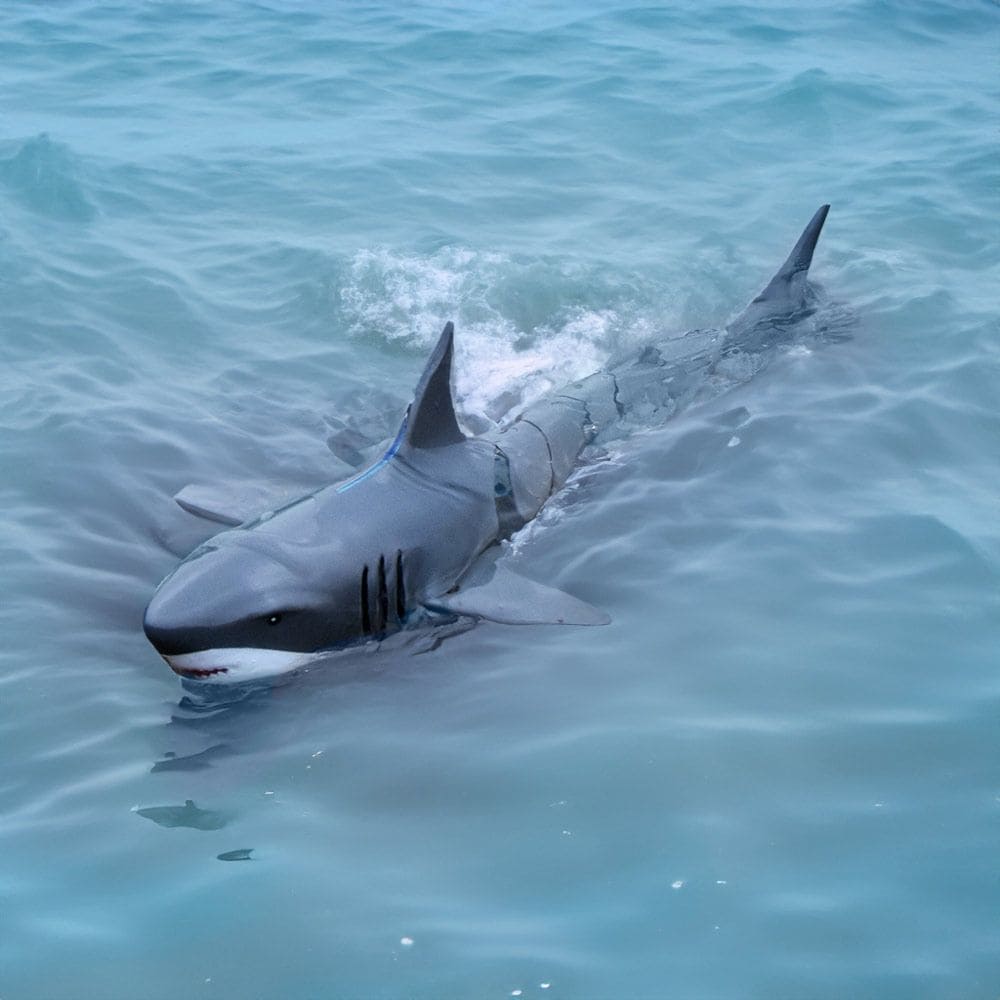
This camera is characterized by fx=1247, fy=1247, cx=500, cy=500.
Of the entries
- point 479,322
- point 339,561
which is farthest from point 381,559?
point 479,322

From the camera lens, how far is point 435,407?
25.7 feet

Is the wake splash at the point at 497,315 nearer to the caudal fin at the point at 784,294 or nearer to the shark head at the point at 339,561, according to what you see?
the caudal fin at the point at 784,294

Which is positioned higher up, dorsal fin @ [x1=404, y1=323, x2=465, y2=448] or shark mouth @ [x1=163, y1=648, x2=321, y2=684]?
dorsal fin @ [x1=404, y1=323, x2=465, y2=448]

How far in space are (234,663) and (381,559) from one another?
108cm

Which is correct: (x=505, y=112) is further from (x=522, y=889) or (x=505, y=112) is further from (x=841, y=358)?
(x=522, y=889)

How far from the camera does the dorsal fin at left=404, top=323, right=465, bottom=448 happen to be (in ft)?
24.8

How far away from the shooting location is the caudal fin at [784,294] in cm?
1119

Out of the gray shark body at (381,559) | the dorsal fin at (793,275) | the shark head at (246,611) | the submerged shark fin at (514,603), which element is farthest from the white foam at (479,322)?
the shark head at (246,611)

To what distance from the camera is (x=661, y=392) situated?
1012 cm

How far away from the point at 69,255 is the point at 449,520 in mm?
7114

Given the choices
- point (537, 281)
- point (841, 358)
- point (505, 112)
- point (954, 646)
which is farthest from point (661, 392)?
point (505, 112)

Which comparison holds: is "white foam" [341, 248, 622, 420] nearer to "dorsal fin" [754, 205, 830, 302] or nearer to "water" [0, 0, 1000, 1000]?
"water" [0, 0, 1000, 1000]

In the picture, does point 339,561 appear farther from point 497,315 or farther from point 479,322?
point 497,315

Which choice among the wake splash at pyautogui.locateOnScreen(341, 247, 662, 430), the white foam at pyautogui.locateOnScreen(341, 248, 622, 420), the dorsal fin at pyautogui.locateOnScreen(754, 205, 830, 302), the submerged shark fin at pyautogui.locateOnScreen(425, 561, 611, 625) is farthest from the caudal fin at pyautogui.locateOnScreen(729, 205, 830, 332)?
the submerged shark fin at pyautogui.locateOnScreen(425, 561, 611, 625)
